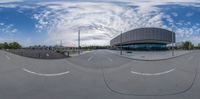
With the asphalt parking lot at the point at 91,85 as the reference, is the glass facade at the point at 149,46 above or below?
above

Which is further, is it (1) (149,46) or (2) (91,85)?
(1) (149,46)

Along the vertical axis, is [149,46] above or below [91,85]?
above

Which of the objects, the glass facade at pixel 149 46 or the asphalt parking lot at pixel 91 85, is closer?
the asphalt parking lot at pixel 91 85

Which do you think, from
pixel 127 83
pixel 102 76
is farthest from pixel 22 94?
pixel 127 83

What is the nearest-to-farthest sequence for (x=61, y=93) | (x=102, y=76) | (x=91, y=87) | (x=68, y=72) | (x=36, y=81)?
(x=61, y=93) → (x=91, y=87) → (x=36, y=81) → (x=102, y=76) → (x=68, y=72)

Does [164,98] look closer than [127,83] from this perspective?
Yes

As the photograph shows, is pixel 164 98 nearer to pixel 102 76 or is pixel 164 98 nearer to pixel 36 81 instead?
pixel 102 76

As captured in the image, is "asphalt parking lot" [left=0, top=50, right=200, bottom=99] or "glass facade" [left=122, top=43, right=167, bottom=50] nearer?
"asphalt parking lot" [left=0, top=50, right=200, bottom=99]

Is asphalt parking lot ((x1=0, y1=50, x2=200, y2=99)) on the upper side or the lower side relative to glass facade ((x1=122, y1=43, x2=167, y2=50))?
lower

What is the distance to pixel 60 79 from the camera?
3.74 m

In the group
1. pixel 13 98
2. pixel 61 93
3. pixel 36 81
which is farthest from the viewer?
pixel 36 81

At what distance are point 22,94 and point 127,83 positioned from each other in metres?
1.88

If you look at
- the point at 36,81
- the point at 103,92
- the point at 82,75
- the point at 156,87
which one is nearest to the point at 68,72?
the point at 82,75

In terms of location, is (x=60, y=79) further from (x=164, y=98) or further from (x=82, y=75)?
(x=164, y=98)
